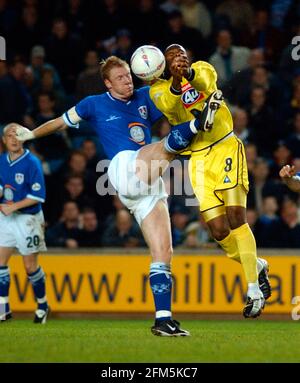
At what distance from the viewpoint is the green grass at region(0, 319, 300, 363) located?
7.45 m

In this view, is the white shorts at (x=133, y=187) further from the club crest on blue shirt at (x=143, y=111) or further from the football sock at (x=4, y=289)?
the football sock at (x=4, y=289)

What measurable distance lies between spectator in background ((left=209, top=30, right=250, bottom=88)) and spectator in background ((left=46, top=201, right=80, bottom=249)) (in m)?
3.06

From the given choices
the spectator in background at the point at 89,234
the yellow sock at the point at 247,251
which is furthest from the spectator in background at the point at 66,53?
the yellow sock at the point at 247,251

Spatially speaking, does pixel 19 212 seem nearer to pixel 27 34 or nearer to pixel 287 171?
pixel 287 171

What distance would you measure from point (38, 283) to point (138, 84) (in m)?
4.92

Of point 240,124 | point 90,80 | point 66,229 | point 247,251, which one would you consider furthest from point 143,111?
point 90,80

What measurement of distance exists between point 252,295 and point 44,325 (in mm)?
3336

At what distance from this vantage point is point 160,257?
8.88 meters

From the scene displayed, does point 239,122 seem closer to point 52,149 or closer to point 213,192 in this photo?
point 52,149

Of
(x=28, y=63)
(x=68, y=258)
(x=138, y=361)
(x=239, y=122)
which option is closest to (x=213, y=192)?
(x=138, y=361)

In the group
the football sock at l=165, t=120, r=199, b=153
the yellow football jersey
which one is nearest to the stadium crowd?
the yellow football jersey

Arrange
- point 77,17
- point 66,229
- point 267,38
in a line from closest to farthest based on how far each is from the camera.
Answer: point 66,229
point 267,38
point 77,17

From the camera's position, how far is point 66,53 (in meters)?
16.4

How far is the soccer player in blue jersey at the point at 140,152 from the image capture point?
8.84 meters
